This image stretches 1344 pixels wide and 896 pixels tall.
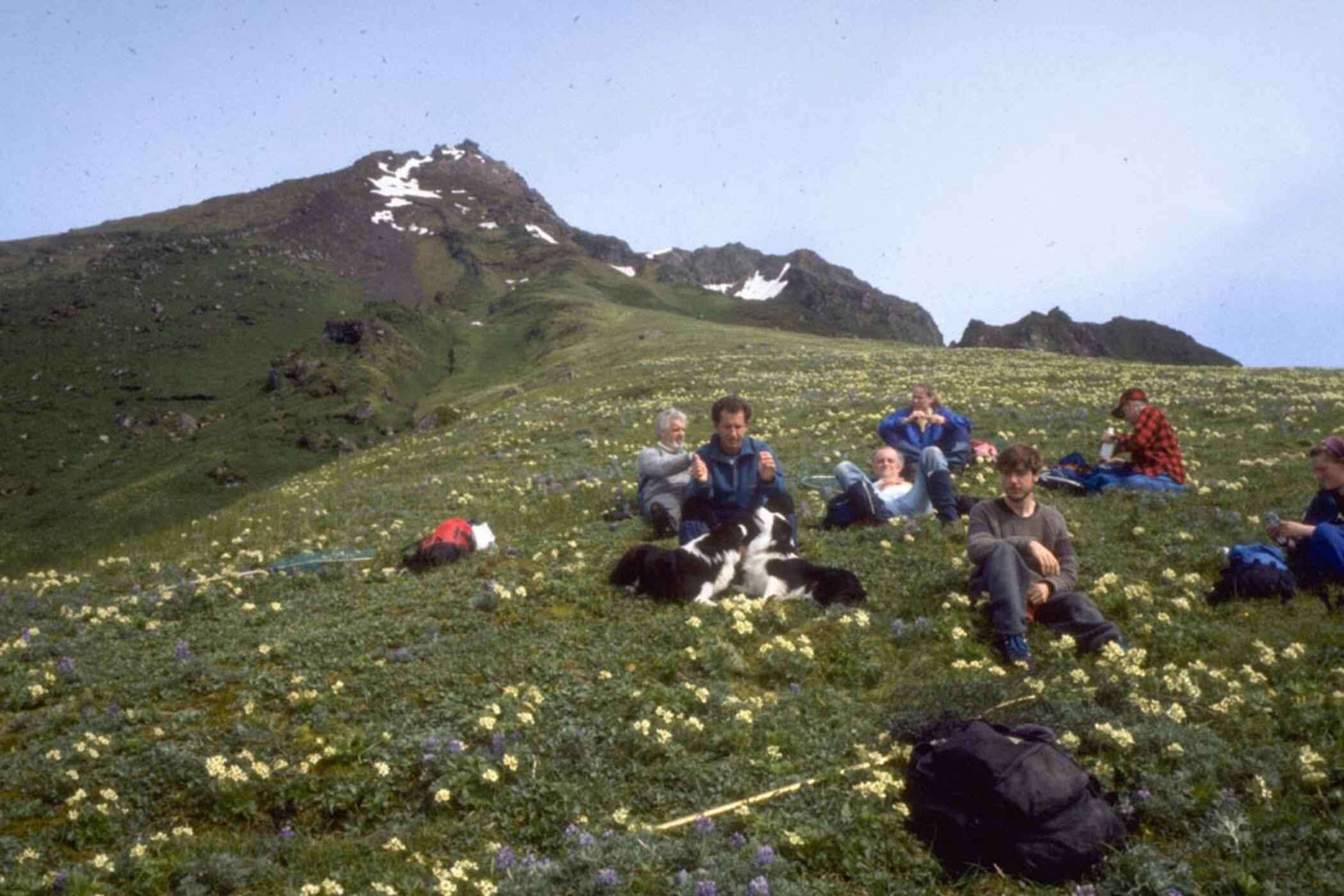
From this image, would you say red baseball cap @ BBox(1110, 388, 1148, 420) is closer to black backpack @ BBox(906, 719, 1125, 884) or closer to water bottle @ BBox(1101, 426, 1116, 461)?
water bottle @ BBox(1101, 426, 1116, 461)

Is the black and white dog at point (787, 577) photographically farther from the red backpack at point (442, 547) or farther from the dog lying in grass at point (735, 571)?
the red backpack at point (442, 547)

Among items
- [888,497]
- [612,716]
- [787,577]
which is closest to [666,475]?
[888,497]

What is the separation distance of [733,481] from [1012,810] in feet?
23.5

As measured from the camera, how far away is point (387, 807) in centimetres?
673

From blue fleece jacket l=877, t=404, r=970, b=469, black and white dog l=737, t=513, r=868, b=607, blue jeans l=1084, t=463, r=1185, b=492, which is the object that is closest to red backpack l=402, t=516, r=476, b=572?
black and white dog l=737, t=513, r=868, b=607

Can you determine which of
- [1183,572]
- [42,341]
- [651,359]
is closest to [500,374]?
[651,359]

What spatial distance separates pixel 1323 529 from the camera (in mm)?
9484

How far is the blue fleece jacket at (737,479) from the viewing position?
40.4ft

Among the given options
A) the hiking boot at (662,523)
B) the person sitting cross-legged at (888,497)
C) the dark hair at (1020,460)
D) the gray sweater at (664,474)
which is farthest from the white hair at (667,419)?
the dark hair at (1020,460)

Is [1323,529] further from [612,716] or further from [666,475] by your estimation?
[666,475]

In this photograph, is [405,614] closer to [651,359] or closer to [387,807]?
[387,807]

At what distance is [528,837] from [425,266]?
169m

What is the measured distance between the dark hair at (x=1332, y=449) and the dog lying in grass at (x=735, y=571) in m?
5.61

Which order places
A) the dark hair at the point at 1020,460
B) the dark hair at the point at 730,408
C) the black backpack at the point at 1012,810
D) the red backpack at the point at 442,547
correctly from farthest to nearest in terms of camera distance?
the red backpack at the point at 442,547, the dark hair at the point at 730,408, the dark hair at the point at 1020,460, the black backpack at the point at 1012,810
